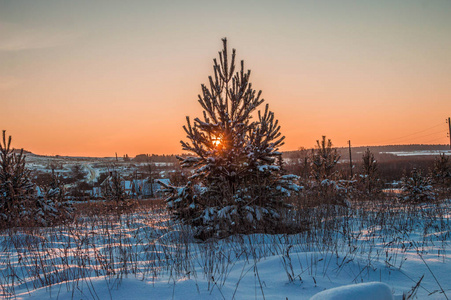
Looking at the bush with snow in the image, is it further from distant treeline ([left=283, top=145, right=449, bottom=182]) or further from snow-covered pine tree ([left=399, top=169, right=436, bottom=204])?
snow-covered pine tree ([left=399, top=169, right=436, bottom=204])

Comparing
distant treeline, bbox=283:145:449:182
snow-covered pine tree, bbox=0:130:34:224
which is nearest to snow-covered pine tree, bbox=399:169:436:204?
distant treeline, bbox=283:145:449:182

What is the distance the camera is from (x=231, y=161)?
7.42 m

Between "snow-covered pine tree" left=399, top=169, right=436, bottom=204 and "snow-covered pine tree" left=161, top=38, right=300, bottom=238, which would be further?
"snow-covered pine tree" left=399, top=169, right=436, bottom=204

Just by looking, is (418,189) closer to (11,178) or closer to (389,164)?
(11,178)

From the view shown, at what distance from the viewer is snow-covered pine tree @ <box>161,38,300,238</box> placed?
701cm

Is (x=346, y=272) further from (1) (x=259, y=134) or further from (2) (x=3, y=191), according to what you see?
(2) (x=3, y=191)

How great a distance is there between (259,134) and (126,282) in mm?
5202

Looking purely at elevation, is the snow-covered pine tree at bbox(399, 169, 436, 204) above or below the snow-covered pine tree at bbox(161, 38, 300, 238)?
below

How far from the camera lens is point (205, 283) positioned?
10.1ft

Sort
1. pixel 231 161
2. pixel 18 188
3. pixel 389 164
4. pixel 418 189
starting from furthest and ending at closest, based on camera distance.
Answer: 1. pixel 389 164
2. pixel 418 189
3. pixel 18 188
4. pixel 231 161

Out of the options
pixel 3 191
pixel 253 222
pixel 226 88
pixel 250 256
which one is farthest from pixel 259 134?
pixel 3 191

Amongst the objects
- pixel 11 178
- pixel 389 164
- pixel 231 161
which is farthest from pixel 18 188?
pixel 389 164

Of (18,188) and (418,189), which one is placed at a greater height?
(18,188)

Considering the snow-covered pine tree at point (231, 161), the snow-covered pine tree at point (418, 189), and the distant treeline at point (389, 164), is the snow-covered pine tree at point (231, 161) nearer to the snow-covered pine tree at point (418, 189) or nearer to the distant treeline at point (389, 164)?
the distant treeline at point (389, 164)
